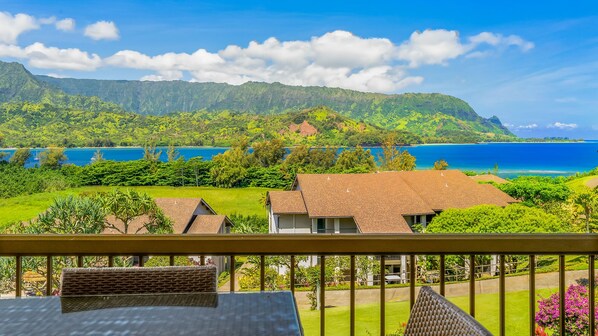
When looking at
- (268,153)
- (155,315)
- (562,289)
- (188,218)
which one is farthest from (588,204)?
Result: (155,315)

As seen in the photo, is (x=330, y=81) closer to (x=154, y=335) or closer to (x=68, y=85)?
(x=68, y=85)

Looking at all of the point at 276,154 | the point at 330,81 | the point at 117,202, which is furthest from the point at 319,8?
the point at 117,202

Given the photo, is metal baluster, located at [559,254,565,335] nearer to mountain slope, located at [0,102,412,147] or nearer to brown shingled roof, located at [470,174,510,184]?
mountain slope, located at [0,102,412,147]

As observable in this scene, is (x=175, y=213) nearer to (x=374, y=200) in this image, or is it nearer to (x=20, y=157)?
(x=20, y=157)

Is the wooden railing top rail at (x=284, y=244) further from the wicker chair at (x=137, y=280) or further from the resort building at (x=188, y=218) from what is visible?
the resort building at (x=188, y=218)

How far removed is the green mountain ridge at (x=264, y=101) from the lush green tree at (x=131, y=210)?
2.83 feet

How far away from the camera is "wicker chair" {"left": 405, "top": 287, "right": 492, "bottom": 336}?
990 millimetres

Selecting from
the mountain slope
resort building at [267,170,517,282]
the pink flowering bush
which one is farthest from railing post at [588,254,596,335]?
the mountain slope

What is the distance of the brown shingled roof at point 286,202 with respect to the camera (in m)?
4.81

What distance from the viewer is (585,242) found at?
2.04m

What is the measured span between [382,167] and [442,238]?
3253mm

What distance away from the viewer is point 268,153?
4988 mm

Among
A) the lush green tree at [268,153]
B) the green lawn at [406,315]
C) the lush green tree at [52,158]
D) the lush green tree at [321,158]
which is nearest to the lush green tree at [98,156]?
the lush green tree at [52,158]

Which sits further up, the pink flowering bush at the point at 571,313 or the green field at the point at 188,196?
the green field at the point at 188,196
